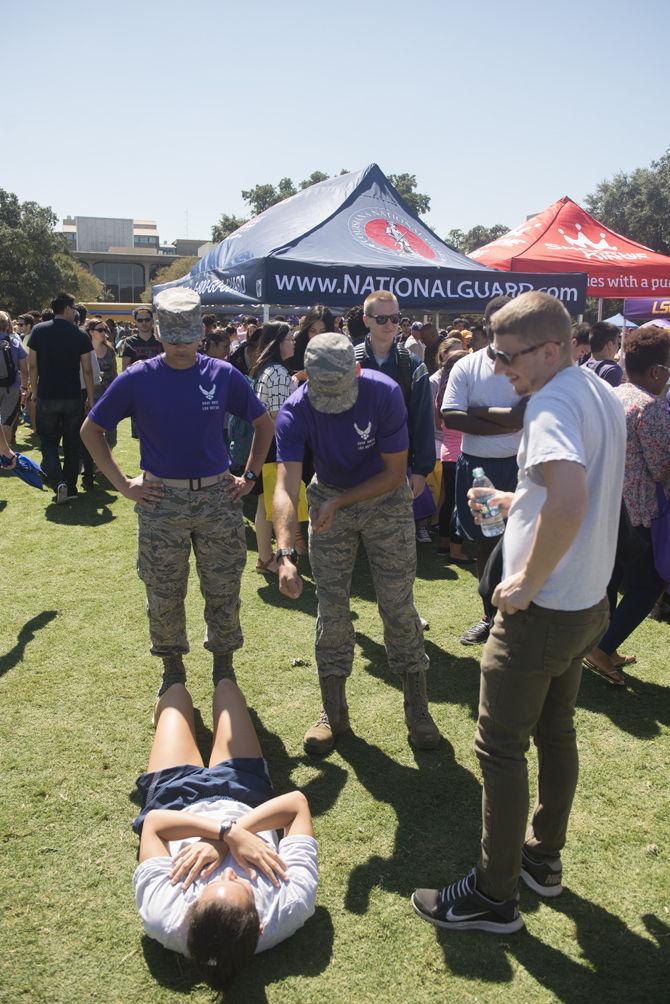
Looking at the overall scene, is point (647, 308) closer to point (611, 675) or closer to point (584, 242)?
point (584, 242)

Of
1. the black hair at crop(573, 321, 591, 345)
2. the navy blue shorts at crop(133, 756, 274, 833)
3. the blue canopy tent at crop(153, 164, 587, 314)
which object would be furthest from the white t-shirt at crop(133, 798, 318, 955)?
the blue canopy tent at crop(153, 164, 587, 314)

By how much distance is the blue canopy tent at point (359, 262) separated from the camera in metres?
7.90

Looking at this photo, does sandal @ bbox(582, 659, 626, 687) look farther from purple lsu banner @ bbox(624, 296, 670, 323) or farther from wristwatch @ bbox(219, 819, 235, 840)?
purple lsu banner @ bbox(624, 296, 670, 323)

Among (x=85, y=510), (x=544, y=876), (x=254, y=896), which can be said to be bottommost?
(x=85, y=510)

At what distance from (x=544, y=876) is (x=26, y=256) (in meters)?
49.7

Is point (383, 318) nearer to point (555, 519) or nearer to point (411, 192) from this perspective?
point (555, 519)

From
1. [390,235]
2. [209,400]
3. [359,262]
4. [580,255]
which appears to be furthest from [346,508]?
[580,255]

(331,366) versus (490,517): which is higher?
(331,366)

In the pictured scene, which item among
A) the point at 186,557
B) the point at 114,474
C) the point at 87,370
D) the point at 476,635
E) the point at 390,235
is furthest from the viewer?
the point at 390,235

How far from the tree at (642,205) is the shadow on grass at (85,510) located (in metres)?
43.1

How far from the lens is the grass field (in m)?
2.45

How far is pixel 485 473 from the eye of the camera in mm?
4379

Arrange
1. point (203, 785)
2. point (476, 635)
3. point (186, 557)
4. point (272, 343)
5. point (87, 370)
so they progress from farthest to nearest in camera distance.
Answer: point (87, 370)
point (272, 343)
point (476, 635)
point (186, 557)
point (203, 785)

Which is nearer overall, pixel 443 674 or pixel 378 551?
pixel 378 551
